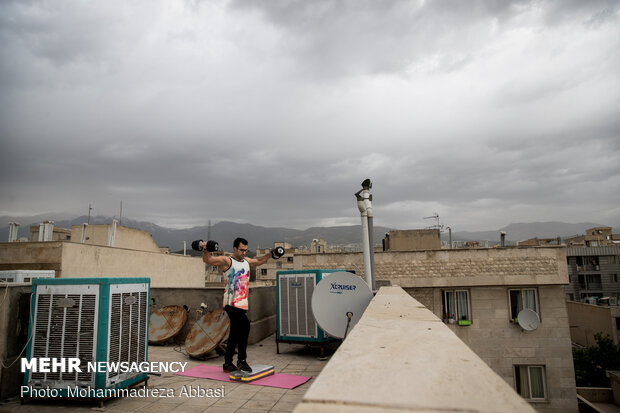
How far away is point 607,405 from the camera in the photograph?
2105 centimetres

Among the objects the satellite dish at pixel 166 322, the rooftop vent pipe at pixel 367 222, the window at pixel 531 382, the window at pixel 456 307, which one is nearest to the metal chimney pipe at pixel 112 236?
the satellite dish at pixel 166 322

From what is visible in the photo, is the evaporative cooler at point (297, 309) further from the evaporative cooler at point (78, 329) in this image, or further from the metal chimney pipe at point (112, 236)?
the metal chimney pipe at point (112, 236)

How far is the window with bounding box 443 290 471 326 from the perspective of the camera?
1750 cm

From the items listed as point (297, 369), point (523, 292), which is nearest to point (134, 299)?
point (297, 369)

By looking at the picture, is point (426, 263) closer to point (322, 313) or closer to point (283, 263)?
point (322, 313)

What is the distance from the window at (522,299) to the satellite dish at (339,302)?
13.8 meters

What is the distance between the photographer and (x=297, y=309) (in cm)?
770

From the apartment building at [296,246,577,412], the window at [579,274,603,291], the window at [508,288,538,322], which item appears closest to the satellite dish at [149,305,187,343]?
the apartment building at [296,246,577,412]

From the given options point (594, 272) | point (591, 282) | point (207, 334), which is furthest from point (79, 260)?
point (591, 282)

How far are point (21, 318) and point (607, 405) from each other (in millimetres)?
27575

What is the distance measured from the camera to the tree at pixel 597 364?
26.6 meters

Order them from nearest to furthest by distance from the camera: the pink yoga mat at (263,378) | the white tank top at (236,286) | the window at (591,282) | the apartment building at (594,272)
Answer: the pink yoga mat at (263,378) → the white tank top at (236,286) → the apartment building at (594,272) → the window at (591,282)

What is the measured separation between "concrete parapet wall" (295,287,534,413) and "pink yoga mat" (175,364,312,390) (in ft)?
8.68

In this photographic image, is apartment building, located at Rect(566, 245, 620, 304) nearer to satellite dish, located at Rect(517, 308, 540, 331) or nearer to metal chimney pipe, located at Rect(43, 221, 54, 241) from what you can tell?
satellite dish, located at Rect(517, 308, 540, 331)
